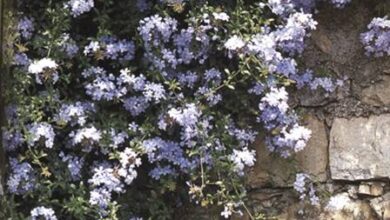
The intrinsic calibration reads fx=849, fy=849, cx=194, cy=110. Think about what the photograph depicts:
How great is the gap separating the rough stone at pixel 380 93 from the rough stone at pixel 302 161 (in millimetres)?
172

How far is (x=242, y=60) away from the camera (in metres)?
2.47

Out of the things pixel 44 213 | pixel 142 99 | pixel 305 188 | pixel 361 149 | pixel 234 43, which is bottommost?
pixel 44 213

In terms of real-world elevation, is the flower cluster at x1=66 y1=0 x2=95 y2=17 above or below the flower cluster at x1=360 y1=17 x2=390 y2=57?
above

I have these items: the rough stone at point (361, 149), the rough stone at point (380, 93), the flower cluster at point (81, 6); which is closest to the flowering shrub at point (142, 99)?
the flower cluster at point (81, 6)

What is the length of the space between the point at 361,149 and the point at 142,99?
69 cm

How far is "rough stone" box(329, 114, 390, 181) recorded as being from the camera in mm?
2605

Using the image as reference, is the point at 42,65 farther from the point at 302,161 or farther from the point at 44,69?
Result: the point at 302,161

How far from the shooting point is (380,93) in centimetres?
262

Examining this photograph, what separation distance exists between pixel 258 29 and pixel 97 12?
1.57 feet

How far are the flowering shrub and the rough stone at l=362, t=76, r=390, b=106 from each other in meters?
0.25

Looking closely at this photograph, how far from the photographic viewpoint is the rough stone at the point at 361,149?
2.61 metres

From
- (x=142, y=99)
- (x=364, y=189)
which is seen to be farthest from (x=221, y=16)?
(x=364, y=189)

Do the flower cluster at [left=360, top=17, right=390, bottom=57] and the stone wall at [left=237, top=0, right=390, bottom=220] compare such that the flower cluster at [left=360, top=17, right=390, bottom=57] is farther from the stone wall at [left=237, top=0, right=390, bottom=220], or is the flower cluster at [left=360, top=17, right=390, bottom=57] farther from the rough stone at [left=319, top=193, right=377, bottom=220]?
the rough stone at [left=319, top=193, right=377, bottom=220]

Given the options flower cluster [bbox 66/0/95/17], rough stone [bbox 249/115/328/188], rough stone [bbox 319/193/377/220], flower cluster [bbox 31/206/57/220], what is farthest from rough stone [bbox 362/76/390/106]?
flower cluster [bbox 31/206/57/220]
